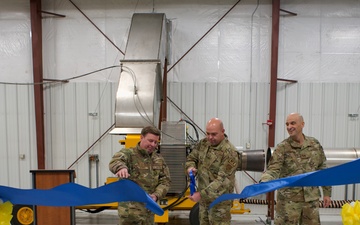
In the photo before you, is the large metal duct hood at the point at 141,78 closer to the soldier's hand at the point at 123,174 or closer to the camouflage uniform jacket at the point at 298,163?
the soldier's hand at the point at 123,174

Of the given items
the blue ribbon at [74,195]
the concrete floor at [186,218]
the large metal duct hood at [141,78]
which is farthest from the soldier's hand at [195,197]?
the concrete floor at [186,218]

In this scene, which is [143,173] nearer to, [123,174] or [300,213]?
[123,174]

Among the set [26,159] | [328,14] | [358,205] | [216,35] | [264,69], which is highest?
[328,14]

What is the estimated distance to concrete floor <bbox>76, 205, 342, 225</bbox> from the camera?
4.77 meters

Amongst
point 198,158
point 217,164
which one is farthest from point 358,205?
point 198,158

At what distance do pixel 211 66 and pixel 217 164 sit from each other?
117 inches

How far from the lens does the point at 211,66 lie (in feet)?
17.9

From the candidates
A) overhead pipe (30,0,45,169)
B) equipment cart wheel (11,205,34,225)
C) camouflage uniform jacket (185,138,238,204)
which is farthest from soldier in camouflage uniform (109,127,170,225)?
overhead pipe (30,0,45,169)

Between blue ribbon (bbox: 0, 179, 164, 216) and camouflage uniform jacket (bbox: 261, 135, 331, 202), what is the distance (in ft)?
4.74

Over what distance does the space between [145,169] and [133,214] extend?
1.46 ft

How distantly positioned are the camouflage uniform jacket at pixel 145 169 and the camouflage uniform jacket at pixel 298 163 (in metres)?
1.10

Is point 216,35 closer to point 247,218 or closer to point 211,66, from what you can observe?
point 211,66

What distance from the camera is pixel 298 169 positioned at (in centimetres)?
280

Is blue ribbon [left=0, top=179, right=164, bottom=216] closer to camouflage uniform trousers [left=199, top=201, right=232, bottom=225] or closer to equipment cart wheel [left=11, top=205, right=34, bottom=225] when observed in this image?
camouflage uniform trousers [left=199, top=201, right=232, bottom=225]
